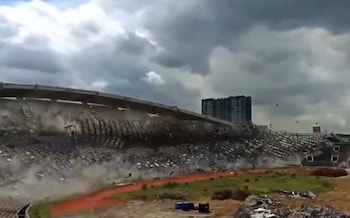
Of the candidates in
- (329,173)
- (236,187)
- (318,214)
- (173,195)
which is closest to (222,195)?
(173,195)

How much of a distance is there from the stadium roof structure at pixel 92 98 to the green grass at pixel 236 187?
100 feet

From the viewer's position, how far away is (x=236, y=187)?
56.0 metres

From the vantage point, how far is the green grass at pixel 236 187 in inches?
2086

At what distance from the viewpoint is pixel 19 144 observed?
70500mm

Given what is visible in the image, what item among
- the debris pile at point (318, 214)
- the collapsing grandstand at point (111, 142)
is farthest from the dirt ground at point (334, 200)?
the collapsing grandstand at point (111, 142)

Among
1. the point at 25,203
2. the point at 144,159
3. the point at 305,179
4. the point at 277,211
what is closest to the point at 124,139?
the point at 144,159

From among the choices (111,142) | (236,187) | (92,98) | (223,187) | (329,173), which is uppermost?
(92,98)

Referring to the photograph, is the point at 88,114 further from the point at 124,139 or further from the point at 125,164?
the point at 125,164

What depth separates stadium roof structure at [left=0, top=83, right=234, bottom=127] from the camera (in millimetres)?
81312

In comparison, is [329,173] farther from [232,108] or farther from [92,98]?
[232,108]

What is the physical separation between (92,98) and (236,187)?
40256mm

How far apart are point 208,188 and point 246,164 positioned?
3837cm

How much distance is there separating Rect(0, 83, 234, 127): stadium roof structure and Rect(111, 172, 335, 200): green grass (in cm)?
3057

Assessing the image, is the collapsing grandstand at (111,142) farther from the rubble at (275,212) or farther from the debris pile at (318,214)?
the debris pile at (318,214)
